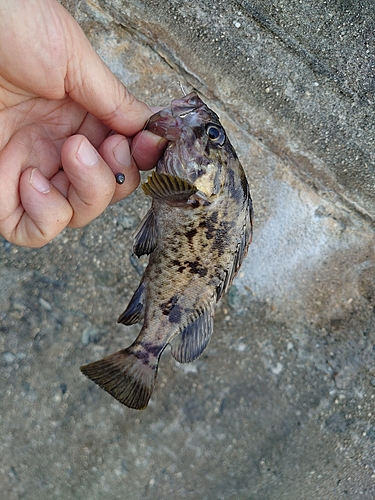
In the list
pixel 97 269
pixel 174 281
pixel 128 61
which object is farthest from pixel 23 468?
pixel 128 61

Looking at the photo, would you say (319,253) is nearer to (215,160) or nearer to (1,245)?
(215,160)

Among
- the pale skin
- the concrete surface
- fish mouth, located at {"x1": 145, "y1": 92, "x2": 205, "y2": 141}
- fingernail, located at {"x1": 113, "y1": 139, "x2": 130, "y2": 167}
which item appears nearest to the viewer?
the pale skin

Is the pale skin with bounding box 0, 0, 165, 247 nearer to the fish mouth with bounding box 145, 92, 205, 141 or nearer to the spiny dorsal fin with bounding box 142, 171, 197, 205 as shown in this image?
the fish mouth with bounding box 145, 92, 205, 141

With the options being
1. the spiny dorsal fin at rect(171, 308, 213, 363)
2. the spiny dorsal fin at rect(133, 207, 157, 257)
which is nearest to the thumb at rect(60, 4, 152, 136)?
the spiny dorsal fin at rect(133, 207, 157, 257)

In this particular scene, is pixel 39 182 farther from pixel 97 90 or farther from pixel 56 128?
pixel 97 90

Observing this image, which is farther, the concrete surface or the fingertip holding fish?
the concrete surface

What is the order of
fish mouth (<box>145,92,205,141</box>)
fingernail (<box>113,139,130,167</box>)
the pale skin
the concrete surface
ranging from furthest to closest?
the concrete surface → fingernail (<box>113,139,130,167</box>) → fish mouth (<box>145,92,205,141</box>) → the pale skin

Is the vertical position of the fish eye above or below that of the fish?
above
